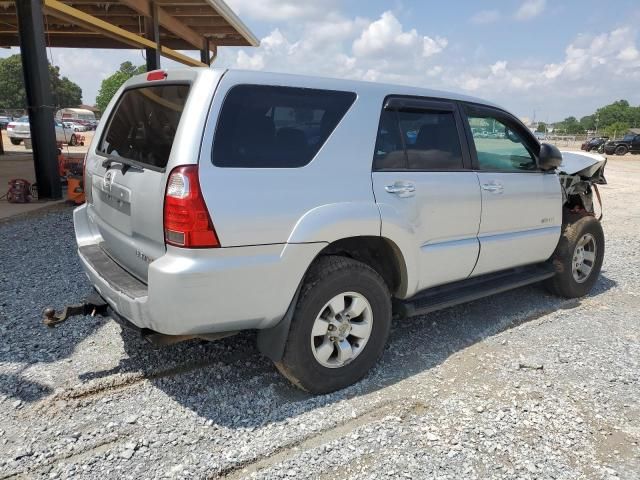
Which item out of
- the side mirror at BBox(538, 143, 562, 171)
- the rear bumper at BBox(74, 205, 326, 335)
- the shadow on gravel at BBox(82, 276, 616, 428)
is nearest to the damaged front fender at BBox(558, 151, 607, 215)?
the side mirror at BBox(538, 143, 562, 171)

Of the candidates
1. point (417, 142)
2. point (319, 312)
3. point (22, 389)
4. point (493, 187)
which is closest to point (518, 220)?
point (493, 187)

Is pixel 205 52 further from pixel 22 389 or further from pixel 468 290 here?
pixel 22 389

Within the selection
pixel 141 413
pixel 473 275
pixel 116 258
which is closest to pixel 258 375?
pixel 141 413

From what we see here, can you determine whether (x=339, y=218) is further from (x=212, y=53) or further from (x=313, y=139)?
(x=212, y=53)

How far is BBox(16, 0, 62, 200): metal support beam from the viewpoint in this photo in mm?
8094

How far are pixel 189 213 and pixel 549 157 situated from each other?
3.14m

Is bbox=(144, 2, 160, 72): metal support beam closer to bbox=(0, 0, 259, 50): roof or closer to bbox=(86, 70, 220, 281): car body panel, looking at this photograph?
bbox=(0, 0, 259, 50): roof

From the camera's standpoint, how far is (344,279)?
9.84 feet

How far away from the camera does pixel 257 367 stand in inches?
135

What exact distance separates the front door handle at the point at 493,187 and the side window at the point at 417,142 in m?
0.27

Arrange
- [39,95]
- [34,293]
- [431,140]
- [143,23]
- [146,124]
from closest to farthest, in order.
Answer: [146,124], [431,140], [34,293], [39,95], [143,23]

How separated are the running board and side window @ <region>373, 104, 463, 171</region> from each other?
91cm

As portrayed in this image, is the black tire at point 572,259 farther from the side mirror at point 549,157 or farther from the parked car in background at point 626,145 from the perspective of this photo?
the parked car in background at point 626,145

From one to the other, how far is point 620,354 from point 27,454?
3.96m
